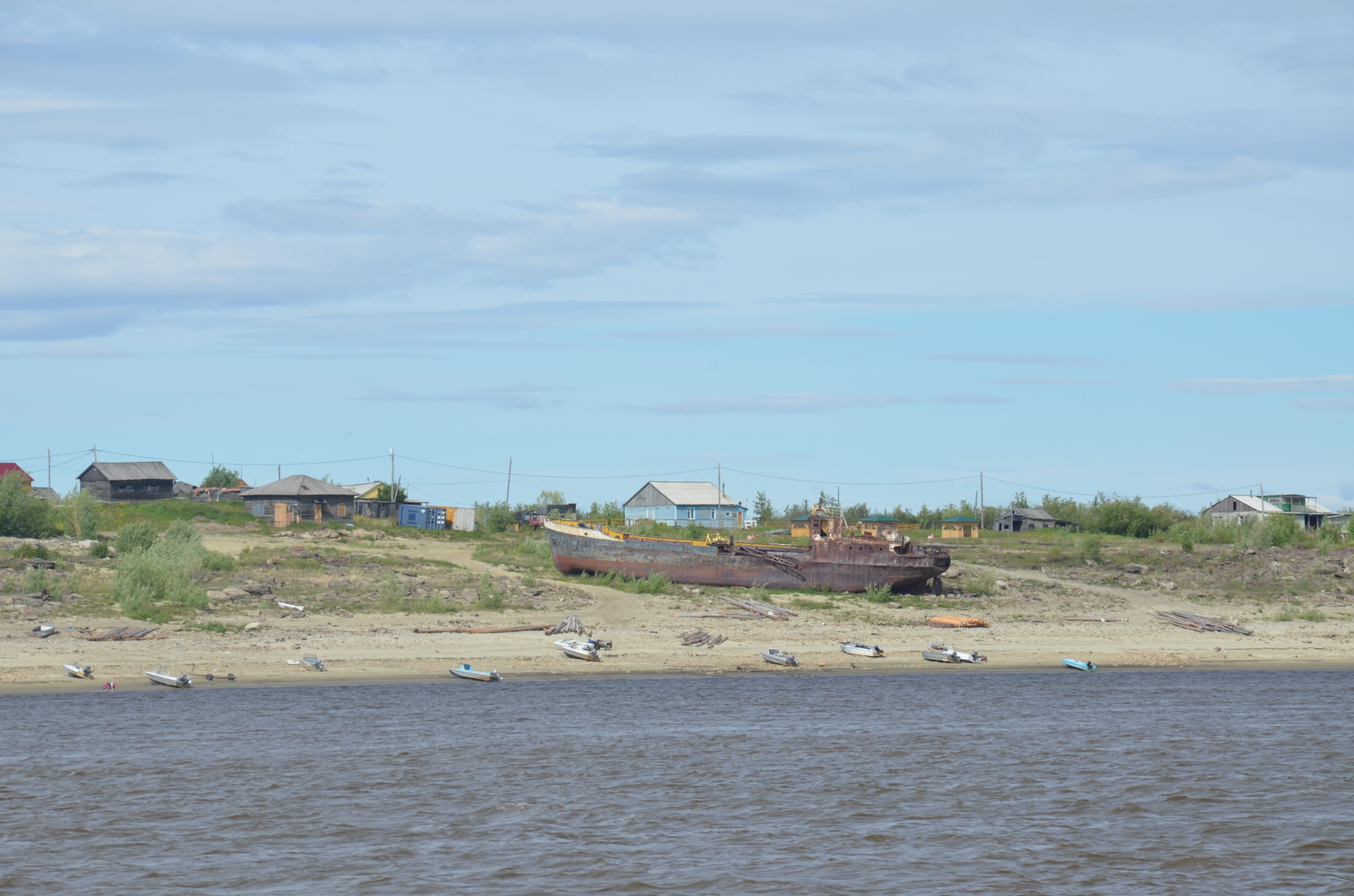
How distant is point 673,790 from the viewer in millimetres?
23781

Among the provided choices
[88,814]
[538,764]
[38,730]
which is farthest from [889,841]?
[38,730]

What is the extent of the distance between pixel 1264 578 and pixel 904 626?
24.8m

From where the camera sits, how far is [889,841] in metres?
20.2

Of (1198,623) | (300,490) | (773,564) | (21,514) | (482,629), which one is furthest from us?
(300,490)

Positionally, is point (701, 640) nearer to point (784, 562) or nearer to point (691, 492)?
point (784, 562)

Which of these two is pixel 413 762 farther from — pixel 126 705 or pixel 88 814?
pixel 126 705

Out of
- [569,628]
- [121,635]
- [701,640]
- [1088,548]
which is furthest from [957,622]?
[1088,548]

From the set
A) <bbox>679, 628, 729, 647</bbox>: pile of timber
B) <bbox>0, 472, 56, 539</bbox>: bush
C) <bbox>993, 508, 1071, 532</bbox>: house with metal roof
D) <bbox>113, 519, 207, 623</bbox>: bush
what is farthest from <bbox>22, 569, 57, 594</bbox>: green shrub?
<bbox>993, 508, 1071, 532</bbox>: house with metal roof

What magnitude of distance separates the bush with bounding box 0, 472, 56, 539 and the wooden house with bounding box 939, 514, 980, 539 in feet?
187

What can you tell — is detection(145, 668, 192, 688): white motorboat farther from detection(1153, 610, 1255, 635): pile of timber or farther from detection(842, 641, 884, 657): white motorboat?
detection(1153, 610, 1255, 635): pile of timber

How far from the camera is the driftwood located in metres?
39.8

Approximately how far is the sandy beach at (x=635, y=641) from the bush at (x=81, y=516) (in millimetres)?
20930

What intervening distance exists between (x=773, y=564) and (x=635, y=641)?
1366 centimetres

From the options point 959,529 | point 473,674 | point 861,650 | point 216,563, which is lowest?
point 473,674
